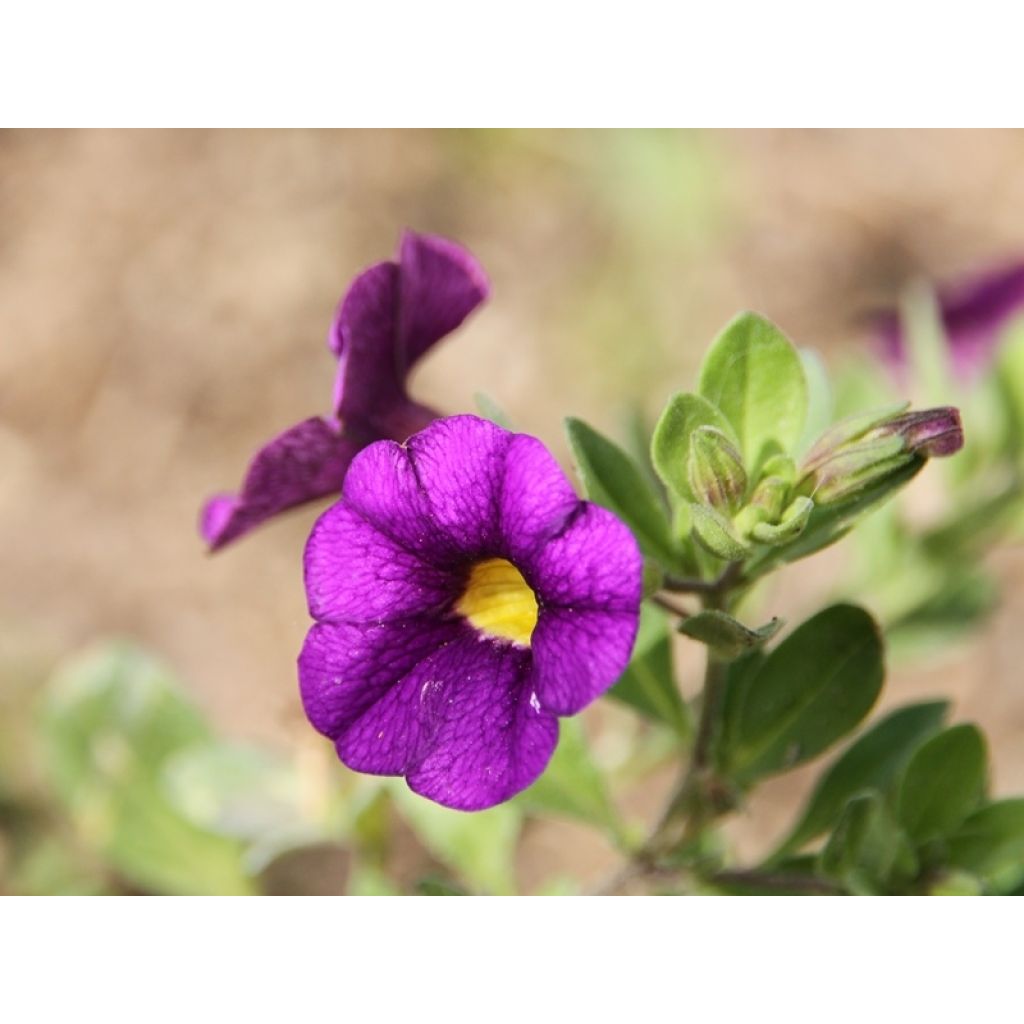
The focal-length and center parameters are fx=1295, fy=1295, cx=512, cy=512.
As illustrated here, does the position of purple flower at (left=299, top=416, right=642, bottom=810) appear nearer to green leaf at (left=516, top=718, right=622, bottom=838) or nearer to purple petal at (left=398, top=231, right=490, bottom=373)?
purple petal at (left=398, top=231, right=490, bottom=373)

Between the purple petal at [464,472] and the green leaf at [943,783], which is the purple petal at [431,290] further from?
the green leaf at [943,783]

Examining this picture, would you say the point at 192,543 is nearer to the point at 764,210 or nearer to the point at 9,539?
the point at 9,539

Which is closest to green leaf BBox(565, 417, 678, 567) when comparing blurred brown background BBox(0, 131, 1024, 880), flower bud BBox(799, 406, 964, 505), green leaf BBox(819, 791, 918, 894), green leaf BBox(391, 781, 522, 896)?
flower bud BBox(799, 406, 964, 505)

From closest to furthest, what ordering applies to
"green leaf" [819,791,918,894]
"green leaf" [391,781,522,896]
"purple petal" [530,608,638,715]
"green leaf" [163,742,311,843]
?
"purple petal" [530,608,638,715] → "green leaf" [819,791,918,894] → "green leaf" [391,781,522,896] → "green leaf" [163,742,311,843]

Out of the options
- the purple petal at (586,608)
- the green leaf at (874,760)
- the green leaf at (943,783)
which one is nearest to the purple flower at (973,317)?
the green leaf at (874,760)

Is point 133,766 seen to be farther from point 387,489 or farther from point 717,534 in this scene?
point 717,534

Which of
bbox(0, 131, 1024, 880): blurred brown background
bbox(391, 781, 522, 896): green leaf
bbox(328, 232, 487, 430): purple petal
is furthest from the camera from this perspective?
bbox(0, 131, 1024, 880): blurred brown background

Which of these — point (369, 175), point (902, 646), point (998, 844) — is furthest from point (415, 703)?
point (369, 175)
